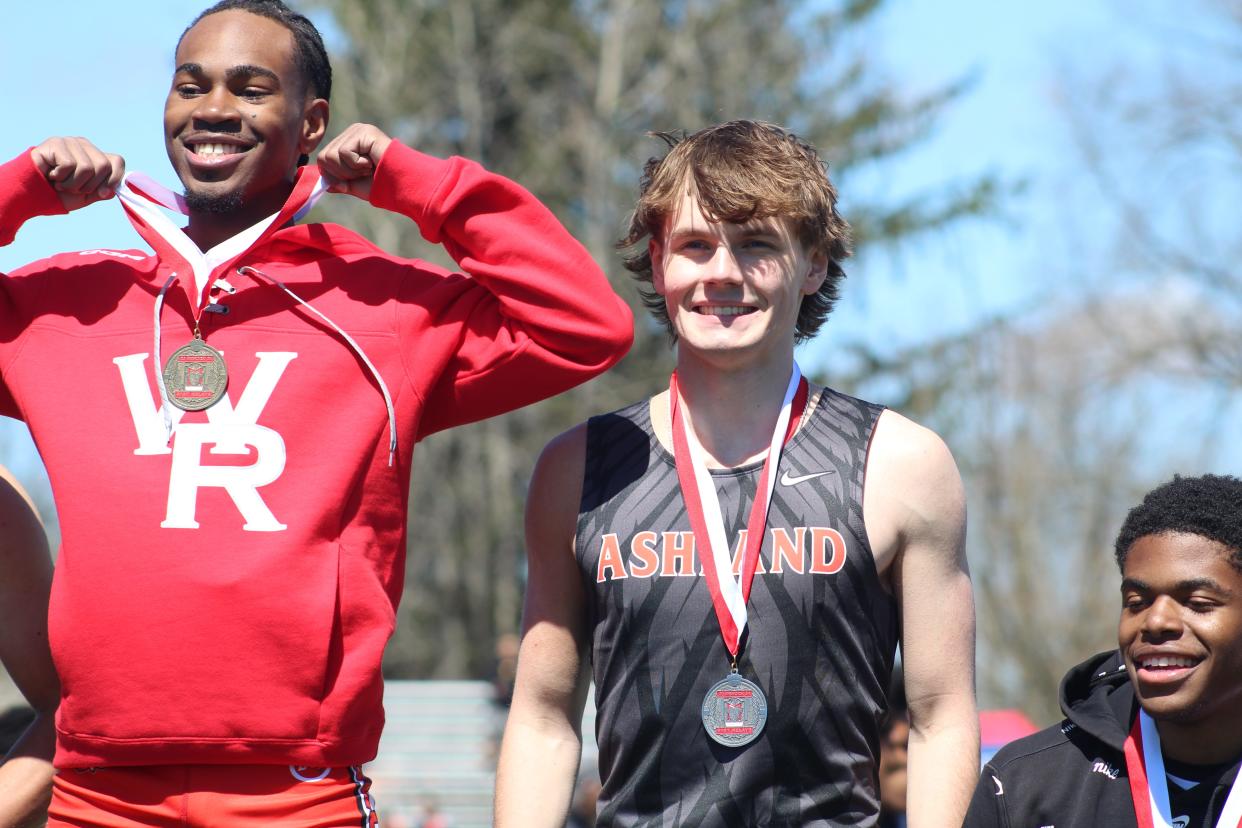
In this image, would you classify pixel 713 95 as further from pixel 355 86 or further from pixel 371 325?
pixel 371 325

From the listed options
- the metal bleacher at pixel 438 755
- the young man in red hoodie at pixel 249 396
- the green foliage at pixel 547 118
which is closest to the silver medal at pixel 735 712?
the young man in red hoodie at pixel 249 396

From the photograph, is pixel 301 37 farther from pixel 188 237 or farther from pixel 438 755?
pixel 438 755

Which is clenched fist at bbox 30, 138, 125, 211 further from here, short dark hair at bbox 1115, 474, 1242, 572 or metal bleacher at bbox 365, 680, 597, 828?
metal bleacher at bbox 365, 680, 597, 828

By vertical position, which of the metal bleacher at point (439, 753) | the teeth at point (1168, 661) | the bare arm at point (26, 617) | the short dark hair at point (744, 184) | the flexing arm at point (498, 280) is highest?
the short dark hair at point (744, 184)

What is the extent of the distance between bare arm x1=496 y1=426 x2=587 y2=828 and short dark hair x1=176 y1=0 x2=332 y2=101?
105 cm

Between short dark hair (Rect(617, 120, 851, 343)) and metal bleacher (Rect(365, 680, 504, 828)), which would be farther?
metal bleacher (Rect(365, 680, 504, 828))

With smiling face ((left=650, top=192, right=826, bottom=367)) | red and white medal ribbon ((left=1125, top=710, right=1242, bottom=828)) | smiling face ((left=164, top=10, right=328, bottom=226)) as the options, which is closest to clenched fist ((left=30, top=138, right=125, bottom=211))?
smiling face ((left=164, top=10, right=328, bottom=226))

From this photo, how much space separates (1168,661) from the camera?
3514 mm

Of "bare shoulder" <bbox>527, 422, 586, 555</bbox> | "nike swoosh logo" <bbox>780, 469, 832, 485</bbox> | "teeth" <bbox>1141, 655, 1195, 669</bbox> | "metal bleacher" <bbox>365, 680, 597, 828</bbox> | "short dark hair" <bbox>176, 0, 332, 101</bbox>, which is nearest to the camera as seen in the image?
"teeth" <bbox>1141, 655, 1195, 669</bbox>

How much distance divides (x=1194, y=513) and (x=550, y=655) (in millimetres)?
1439

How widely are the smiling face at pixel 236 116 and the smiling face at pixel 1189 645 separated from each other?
213 centimetres

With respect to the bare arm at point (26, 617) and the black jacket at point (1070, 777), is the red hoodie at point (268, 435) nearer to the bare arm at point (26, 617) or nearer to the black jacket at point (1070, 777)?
the bare arm at point (26, 617)

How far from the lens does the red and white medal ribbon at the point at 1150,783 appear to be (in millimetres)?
3391

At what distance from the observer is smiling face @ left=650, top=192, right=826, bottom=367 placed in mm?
3625
